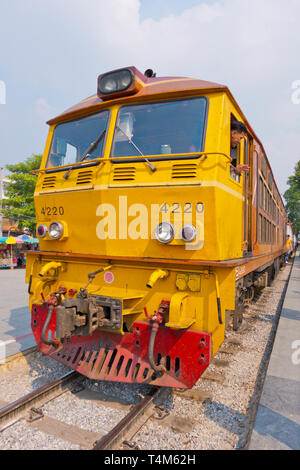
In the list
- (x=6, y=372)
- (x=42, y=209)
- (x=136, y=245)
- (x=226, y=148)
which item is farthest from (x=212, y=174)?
(x=6, y=372)

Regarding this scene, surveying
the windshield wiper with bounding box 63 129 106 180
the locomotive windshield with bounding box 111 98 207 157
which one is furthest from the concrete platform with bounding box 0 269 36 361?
the locomotive windshield with bounding box 111 98 207 157

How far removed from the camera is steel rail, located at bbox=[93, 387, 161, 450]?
277 cm

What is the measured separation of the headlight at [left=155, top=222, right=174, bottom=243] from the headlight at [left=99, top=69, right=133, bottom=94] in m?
1.81

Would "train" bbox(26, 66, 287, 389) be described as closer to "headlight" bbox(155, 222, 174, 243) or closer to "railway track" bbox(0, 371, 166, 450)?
"headlight" bbox(155, 222, 174, 243)

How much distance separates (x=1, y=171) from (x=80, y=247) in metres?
30.9

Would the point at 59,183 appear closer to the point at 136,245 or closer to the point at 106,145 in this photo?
the point at 106,145

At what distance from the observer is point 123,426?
2986mm

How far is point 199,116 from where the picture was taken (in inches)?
140

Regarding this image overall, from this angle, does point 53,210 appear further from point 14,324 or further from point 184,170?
point 14,324

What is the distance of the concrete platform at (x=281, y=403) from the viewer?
2648mm

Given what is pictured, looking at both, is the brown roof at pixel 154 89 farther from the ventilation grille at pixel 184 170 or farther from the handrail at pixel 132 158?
the ventilation grille at pixel 184 170

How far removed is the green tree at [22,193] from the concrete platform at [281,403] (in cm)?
2154

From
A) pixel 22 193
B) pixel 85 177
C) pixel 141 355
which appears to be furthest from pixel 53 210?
pixel 22 193

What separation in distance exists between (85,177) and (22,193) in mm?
22897
